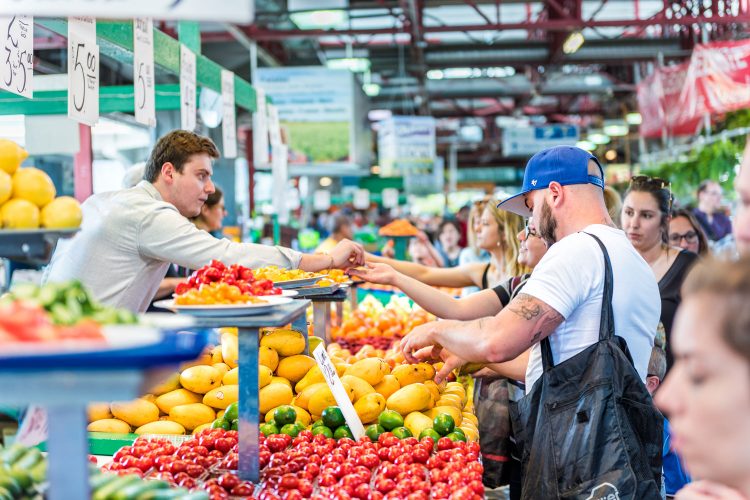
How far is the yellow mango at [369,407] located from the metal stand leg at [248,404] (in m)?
0.87

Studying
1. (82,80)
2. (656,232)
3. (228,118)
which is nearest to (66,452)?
(82,80)

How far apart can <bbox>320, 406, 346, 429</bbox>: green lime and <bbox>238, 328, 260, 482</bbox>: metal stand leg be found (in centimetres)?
66

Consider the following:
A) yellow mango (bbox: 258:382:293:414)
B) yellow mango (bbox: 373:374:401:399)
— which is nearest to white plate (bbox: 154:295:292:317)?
yellow mango (bbox: 258:382:293:414)

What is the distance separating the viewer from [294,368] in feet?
12.6

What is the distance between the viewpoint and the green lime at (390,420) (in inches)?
133

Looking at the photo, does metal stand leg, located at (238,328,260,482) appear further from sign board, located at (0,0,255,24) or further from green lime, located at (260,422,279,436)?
sign board, located at (0,0,255,24)

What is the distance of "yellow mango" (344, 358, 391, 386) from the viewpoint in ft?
12.6

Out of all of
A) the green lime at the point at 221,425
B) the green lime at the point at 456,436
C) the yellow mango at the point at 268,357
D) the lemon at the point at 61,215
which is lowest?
the green lime at the point at 456,436

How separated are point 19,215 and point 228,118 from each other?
16.2 ft

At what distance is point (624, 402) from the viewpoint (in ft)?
9.58

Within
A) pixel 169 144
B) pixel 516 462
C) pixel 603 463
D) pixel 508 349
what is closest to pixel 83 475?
pixel 508 349

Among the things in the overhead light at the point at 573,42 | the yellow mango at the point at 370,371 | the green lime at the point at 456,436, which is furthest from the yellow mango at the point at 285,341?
the overhead light at the point at 573,42

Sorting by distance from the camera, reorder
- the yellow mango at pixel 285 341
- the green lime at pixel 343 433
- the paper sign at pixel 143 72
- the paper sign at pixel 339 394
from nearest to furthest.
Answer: the paper sign at pixel 339 394 < the green lime at pixel 343 433 < the yellow mango at pixel 285 341 < the paper sign at pixel 143 72

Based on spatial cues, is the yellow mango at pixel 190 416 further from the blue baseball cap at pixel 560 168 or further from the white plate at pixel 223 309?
the blue baseball cap at pixel 560 168
